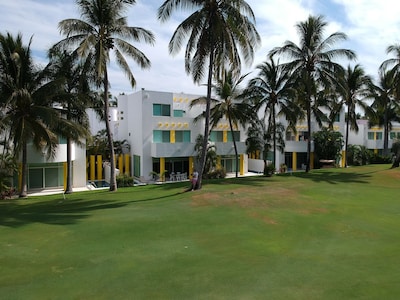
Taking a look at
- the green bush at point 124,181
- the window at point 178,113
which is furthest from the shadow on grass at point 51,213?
the window at point 178,113

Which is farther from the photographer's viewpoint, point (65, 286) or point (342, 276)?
point (342, 276)

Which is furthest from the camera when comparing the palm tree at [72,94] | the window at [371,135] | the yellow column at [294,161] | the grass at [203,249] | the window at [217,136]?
the window at [371,135]

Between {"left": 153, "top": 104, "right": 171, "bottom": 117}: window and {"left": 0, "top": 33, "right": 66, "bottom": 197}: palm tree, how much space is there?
40.2 feet

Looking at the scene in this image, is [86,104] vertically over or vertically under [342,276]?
over

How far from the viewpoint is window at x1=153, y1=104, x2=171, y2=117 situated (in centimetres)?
3009

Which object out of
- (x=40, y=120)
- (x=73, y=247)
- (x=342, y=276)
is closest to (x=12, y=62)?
(x=40, y=120)

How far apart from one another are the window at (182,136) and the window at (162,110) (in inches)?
77.3

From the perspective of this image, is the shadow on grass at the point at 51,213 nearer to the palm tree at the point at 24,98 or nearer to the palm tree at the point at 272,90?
the palm tree at the point at 24,98

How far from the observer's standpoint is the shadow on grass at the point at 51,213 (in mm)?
11312

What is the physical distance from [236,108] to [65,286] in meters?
22.9

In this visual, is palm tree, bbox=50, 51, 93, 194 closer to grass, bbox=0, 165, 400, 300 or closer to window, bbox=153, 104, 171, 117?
grass, bbox=0, 165, 400, 300

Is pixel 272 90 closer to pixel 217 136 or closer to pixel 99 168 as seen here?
pixel 217 136

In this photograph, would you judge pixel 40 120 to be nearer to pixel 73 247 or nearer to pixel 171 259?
pixel 73 247

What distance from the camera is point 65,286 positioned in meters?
6.00
